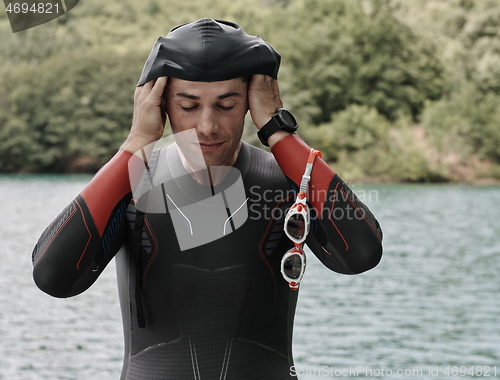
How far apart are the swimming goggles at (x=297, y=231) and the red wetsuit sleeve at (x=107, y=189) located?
1.71 feet

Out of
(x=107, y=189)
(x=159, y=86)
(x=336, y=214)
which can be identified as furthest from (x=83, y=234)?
(x=336, y=214)

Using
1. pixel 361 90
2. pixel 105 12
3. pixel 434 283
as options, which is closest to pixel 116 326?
pixel 434 283

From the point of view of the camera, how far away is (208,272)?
2.06 metres

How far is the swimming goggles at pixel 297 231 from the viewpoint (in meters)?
1.98

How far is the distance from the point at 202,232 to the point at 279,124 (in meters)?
0.43

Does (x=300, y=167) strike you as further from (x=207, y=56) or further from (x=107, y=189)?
(x=107, y=189)

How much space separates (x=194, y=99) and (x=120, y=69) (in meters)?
61.0

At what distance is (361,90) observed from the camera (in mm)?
59875

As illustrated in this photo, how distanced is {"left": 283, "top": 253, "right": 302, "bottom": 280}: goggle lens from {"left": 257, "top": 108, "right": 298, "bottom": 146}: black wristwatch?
0.40 meters

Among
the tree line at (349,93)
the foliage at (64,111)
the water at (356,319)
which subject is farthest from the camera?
the foliage at (64,111)

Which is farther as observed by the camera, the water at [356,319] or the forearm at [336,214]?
the water at [356,319]

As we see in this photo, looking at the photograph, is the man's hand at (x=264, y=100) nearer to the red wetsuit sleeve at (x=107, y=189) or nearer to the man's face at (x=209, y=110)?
the man's face at (x=209, y=110)

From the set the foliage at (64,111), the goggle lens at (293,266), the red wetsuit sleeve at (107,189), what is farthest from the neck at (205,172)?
the foliage at (64,111)

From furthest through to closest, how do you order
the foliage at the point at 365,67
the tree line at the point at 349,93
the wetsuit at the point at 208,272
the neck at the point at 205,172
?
the foliage at the point at 365,67, the tree line at the point at 349,93, the neck at the point at 205,172, the wetsuit at the point at 208,272
